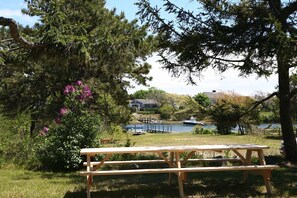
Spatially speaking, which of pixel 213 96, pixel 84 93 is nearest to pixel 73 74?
pixel 84 93

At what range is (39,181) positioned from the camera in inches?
287

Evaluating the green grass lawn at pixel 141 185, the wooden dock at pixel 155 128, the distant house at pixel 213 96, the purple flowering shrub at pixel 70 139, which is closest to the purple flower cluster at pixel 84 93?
the purple flowering shrub at pixel 70 139

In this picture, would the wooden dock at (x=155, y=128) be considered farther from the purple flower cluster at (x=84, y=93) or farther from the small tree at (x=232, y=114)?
the small tree at (x=232, y=114)

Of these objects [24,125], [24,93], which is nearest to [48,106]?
[24,93]

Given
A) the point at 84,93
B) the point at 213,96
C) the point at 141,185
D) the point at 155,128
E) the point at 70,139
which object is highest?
the point at 213,96

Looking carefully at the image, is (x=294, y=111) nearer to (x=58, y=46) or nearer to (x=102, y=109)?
(x=58, y=46)

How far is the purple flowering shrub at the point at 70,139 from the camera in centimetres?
870

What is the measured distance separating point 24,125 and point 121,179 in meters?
4.40

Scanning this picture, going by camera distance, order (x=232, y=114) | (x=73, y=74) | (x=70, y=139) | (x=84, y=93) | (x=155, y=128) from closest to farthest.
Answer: (x=70, y=139)
(x=232, y=114)
(x=84, y=93)
(x=73, y=74)
(x=155, y=128)

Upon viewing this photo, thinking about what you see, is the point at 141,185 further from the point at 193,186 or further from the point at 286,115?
the point at 286,115

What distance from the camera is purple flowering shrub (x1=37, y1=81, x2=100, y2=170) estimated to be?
8703 millimetres

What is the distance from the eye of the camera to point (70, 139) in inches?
346

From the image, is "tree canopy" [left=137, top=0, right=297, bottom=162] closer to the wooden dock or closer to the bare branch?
the bare branch

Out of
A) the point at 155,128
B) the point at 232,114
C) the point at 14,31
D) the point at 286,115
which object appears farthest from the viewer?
the point at 155,128
